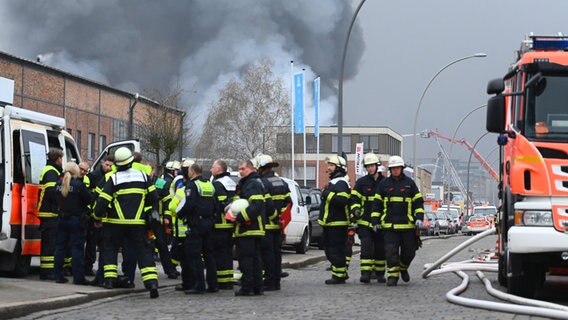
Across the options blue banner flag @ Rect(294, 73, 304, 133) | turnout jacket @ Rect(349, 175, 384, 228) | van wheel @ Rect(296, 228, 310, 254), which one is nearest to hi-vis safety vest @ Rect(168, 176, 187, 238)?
turnout jacket @ Rect(349, 175, 384, 228)

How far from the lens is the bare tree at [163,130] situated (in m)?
40.9

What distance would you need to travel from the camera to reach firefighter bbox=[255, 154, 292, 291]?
14.3 metres

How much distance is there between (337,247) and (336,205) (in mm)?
619

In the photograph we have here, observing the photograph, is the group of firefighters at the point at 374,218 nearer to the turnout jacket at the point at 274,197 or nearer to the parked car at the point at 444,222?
the turnout jacket at the point at 274,197

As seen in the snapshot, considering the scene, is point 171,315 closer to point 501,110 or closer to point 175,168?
point 501,110

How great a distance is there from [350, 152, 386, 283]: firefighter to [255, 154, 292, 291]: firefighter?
124 cm

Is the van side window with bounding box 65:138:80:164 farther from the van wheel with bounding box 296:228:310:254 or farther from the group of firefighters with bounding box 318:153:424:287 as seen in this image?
the van wheel with bounding box 296:228:310:254

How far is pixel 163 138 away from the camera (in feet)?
135

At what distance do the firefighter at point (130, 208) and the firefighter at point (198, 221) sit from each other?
0.59m

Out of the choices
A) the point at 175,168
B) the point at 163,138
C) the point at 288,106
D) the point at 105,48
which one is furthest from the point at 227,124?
the point at 175,168

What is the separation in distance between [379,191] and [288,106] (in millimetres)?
46340

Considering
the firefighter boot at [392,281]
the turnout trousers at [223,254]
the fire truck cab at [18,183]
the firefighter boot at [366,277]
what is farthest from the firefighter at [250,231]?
the fire truck cab at [18,183]

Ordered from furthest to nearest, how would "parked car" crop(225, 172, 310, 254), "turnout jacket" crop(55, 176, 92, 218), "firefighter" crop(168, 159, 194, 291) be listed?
"parked car" crop(225, 172, 310, 254), "turnout jacket" crop(55, 176, 92, 218), "firefighter" crop(168, 159, 194, 291)

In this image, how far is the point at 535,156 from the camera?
38.3 ft
